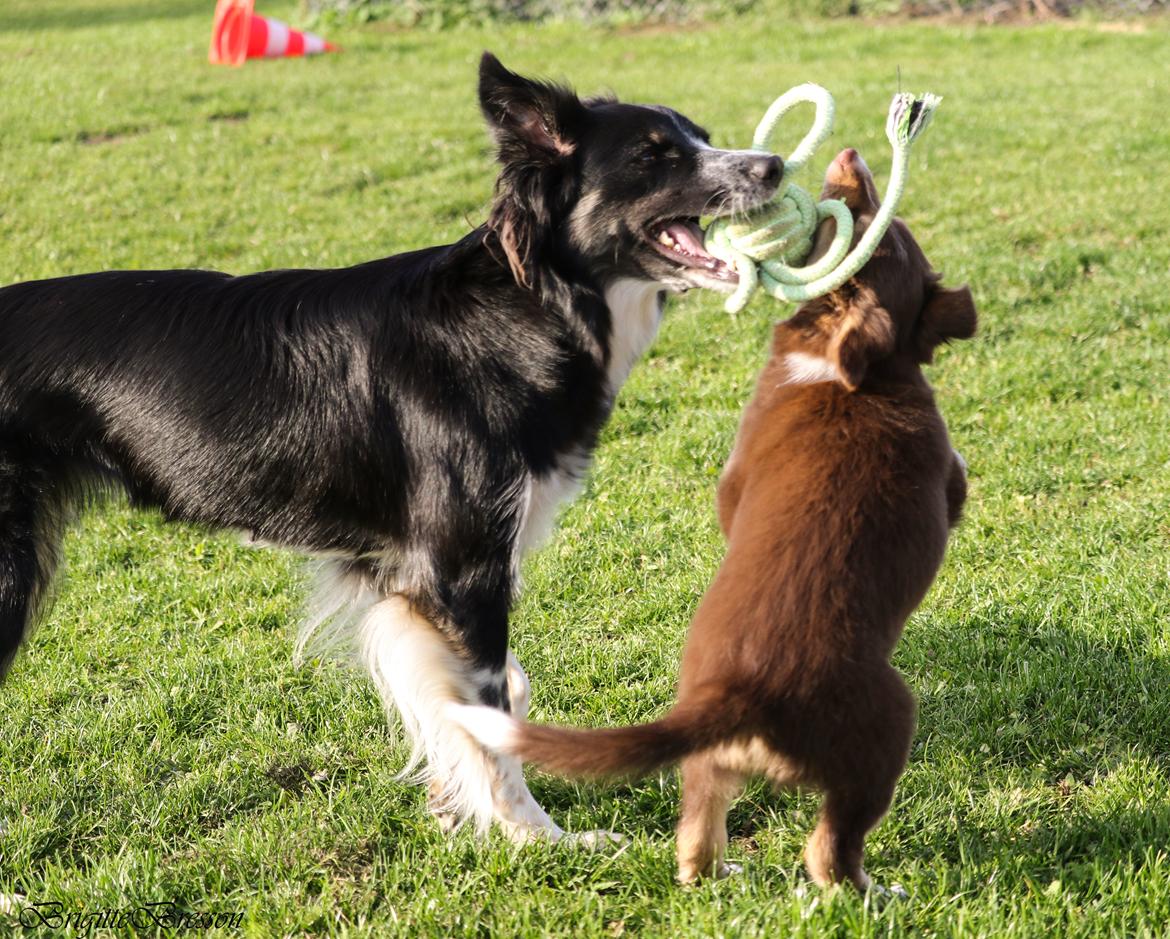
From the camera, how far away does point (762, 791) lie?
11.5 ft

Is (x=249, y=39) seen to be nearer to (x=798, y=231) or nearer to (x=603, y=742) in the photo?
(x=798, y=231)

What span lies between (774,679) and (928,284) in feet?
4.14

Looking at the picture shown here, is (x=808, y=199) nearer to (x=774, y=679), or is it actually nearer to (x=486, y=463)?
(x=486, y=463)

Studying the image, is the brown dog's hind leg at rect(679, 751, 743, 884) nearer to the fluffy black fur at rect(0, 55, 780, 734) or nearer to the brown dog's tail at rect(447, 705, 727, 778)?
the brown dog's tail at rect(447, 705, 727, 778)

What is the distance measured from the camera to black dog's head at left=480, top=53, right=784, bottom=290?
3.35m

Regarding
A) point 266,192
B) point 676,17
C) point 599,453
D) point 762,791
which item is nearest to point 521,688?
point 762,791

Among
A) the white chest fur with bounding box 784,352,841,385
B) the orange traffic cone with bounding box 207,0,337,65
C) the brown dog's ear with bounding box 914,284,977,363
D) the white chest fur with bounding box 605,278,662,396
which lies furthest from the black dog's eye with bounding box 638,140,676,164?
the orange traffic cone with bounding box 207,0,337,65

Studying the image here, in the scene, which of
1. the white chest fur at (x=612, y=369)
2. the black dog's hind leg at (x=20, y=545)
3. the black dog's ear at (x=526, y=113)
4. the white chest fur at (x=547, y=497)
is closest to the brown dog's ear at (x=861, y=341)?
the white chest fur at (x=612, y=369)

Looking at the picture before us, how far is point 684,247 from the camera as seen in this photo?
3473 mm

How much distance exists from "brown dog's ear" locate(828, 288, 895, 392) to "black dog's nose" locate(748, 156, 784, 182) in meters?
0.51

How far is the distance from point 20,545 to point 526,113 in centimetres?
190

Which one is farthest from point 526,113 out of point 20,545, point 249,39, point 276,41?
point 276,41

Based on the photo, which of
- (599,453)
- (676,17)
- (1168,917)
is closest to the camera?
(1168,917)

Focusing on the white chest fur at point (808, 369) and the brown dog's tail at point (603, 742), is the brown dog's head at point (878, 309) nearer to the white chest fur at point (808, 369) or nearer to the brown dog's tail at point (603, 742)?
the white chest fur at point (808, 369)
